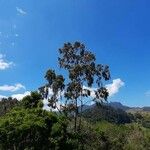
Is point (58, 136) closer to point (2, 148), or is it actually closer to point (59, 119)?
point (59, 119)

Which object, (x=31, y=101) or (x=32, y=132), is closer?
(x=32, y=132)

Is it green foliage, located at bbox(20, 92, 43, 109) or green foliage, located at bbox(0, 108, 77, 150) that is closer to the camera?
green foliage, located at bbox(0, 108, 77, 150)

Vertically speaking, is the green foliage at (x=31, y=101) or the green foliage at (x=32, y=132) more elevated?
the green foliage at (x=31, y=101)

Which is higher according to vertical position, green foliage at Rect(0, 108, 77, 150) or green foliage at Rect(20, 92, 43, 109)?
green foliage at Rect(20, 92, 43, 109)

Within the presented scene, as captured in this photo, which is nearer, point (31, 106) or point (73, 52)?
point (31, 106)

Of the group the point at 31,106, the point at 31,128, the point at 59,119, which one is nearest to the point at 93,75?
the point at 31,106

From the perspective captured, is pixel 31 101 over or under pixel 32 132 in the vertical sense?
over

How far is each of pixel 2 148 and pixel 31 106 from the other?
837cm

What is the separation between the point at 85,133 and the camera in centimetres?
6009

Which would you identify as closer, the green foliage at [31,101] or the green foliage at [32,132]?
the green foliage at [32,132]

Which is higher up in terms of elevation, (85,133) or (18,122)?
(85,133)

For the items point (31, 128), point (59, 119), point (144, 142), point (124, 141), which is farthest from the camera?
point (144, 142)

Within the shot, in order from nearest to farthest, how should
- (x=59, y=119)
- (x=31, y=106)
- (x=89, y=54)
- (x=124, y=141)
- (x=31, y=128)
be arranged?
(x=31, y=128) → (x=59, y=119) → (x=31, y=106) → (x=89, y=54) → (x=124, y=141)

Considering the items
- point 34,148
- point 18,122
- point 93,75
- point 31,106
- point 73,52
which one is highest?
point 73,52
